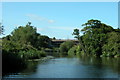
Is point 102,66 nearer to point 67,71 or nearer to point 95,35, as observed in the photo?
point 67,71

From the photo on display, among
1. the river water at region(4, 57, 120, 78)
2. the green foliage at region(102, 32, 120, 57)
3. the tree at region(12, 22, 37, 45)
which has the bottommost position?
the river water at region(4, 57, 120, 78)

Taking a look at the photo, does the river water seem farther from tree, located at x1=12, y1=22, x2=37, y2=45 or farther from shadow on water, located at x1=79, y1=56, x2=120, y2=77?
tree, located at x1=12, y1=22, x2=37, y2=45

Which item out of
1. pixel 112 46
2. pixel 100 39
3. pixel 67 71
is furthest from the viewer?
pixel 100 39

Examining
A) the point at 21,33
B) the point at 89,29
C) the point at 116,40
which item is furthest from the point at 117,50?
the point at 21,33

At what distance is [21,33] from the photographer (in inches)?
2132

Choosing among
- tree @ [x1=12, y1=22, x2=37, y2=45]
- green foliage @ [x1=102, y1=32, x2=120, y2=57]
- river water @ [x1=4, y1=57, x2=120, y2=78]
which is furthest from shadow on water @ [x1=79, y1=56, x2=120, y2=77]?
tree @ [x1=12, y1=22, x2=37, y2=45]

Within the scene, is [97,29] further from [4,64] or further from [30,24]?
[4,64]

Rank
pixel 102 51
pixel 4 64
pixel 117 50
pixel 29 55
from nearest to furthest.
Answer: pixel 4 64 < pixel 29 55 < pixel 117 50 < pixel 102 51

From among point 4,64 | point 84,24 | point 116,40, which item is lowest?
point 4,64

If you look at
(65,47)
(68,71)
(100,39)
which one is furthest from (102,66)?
(65,47)

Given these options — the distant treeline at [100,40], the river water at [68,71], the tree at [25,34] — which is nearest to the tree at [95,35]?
the distant treeline at [100,40]

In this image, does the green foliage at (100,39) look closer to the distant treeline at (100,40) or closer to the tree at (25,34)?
the distant treeline at (100,40)

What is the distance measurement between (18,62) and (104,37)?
3250 centimetres

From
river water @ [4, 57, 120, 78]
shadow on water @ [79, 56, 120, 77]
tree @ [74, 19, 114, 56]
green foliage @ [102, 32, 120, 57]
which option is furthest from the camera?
tree @ [74, 19, 114, 56]
